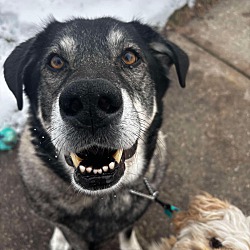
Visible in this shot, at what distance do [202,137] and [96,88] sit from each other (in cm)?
225

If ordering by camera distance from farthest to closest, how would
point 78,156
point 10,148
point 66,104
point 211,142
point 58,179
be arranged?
point 211,142, point 10,148, point 58,179, point 78,156, point 66,104

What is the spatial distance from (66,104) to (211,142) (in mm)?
2297

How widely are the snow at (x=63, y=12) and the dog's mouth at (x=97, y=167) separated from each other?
229 centimetres

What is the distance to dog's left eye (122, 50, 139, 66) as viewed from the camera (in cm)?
235

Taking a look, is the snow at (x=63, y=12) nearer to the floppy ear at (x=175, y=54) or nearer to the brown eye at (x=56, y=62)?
the floppy ear at (x=175, y=54)

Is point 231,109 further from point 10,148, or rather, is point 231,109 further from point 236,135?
point 10,148

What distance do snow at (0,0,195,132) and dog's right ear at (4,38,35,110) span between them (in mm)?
1582

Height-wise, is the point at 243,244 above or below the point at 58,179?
below

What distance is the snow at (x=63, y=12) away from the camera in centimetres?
414

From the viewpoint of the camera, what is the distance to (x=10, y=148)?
11.6 ft

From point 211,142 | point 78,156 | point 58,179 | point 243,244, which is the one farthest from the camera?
point 211,142

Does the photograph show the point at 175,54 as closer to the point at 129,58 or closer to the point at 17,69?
the point at 129,58

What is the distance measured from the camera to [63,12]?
172 inches

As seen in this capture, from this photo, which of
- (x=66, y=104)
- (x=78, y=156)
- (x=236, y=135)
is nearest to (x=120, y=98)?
(x=66, y=104)
